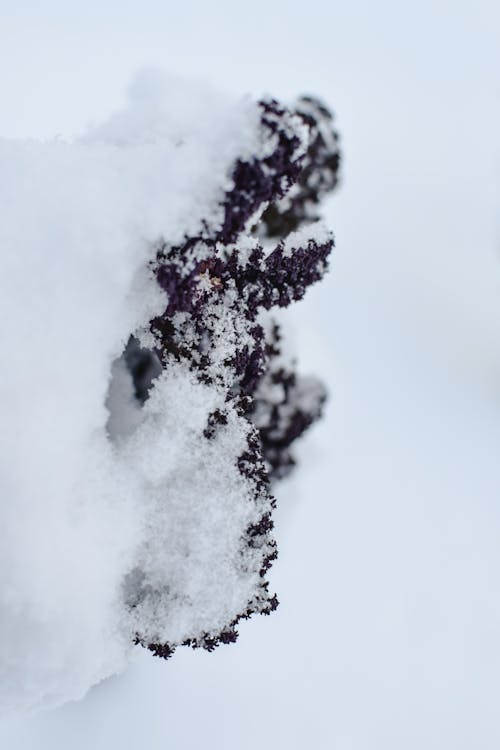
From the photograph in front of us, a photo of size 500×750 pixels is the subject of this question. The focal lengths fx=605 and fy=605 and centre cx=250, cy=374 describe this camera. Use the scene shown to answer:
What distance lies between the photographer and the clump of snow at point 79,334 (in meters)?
0.91

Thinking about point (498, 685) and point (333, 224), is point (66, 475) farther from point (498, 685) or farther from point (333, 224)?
point (333, 224)

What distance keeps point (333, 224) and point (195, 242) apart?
234cm

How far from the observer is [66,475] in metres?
0.98

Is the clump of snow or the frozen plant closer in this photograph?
the clump of snow

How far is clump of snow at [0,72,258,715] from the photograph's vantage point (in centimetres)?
91

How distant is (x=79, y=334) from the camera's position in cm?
95

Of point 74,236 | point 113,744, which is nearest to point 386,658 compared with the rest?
point 113,744

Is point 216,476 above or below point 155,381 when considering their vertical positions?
below

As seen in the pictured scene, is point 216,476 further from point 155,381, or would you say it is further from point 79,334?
point 79,334

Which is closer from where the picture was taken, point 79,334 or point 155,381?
point 79,334

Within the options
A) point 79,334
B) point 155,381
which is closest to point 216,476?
point 155,381

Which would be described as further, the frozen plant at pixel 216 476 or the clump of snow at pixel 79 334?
the frozen plant at pixel 216 476

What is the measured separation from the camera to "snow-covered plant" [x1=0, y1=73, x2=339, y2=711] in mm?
912

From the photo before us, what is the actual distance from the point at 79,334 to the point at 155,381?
7.8 inches
